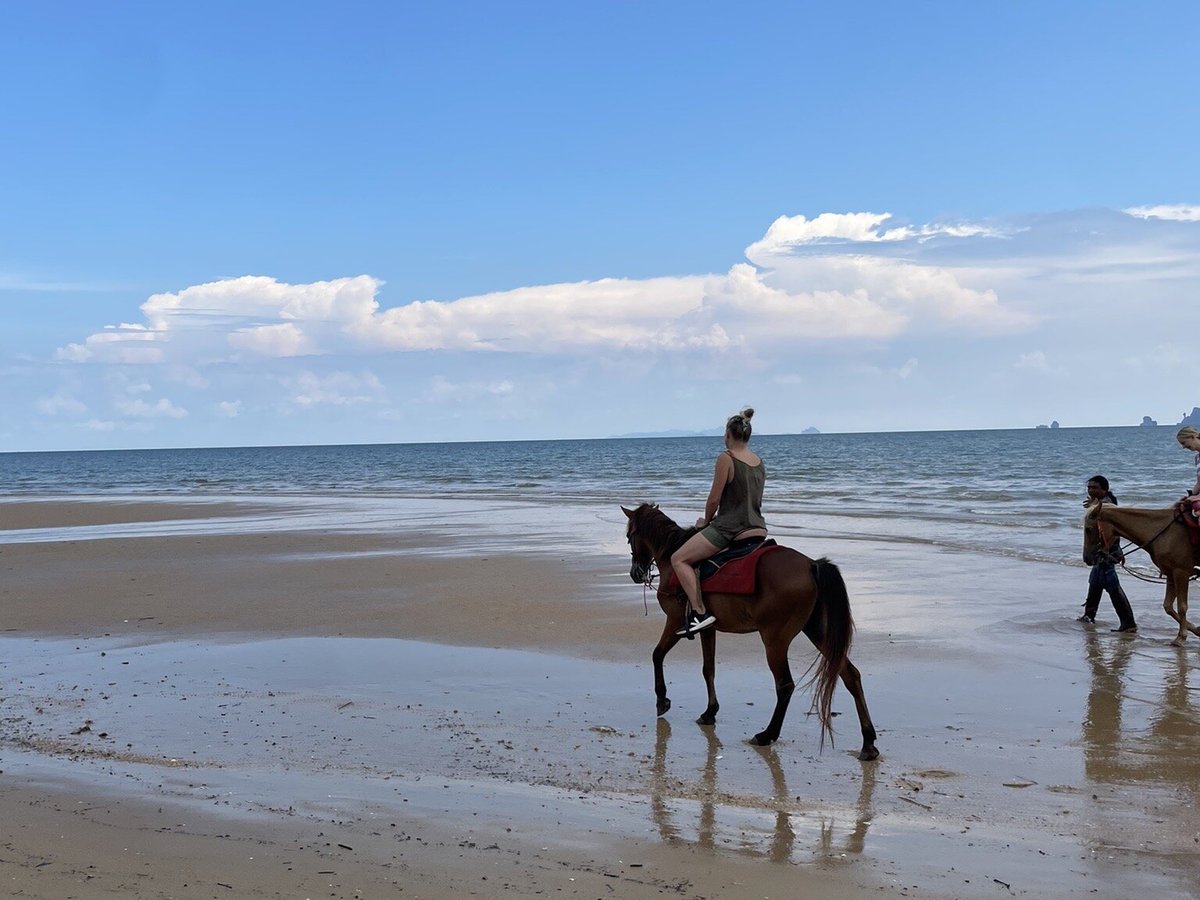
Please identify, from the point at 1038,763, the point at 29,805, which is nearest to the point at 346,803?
the point at 29,805

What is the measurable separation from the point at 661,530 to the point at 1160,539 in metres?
6.57

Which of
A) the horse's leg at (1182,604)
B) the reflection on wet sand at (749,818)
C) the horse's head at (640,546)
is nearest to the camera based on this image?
the reflection on wet sand at (749,818)

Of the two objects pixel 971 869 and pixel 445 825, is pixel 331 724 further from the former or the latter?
pixel 971 869

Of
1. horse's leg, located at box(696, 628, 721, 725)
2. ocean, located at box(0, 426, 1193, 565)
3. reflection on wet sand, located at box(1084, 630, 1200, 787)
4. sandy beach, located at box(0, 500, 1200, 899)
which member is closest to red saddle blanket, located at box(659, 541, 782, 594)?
horse's leg, located at box(696, 628, 721, 725)

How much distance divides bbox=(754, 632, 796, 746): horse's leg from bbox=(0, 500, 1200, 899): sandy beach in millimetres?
181

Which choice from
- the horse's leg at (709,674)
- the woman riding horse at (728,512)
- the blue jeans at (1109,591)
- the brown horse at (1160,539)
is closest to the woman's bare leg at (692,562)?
the woman riding horse at (728,512)

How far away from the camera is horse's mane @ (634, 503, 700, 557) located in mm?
8367

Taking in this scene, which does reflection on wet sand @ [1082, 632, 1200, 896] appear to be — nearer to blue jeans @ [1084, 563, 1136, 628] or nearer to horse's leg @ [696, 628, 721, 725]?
blue jeans @ [1084, 563, 1136, 628]

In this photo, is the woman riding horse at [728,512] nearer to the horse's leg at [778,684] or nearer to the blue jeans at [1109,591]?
the horse's leg at [778,684]

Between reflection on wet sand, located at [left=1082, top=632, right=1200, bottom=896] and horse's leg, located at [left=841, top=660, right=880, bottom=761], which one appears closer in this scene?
reflection on wet sand, located at [left=1082, top=632, right=1200, bottom=896]

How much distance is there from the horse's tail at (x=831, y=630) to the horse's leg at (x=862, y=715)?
84 millimetres

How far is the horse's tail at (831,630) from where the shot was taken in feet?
23.4

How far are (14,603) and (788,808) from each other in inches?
467

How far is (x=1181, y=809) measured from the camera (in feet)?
19.2
